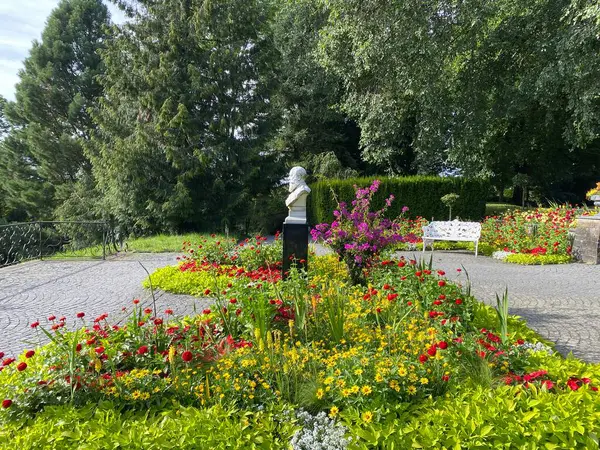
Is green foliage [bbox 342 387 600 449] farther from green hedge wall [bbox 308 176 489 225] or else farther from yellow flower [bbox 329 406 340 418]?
green hedge wall [bbox 308 176 489 225]

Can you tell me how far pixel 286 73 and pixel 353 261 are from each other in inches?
579

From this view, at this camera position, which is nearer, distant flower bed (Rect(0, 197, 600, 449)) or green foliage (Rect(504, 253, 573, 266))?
distant flower bed (Rect(0, 197, 600, 449))

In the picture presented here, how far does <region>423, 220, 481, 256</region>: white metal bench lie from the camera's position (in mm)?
9539

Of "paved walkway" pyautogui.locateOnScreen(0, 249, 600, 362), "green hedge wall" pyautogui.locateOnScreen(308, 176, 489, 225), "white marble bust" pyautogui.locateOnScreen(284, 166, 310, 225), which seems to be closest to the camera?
"paved walkway" pyautogui.locateOnScreen(0, 249, 600, 362)

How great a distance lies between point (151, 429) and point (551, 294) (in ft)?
19.1

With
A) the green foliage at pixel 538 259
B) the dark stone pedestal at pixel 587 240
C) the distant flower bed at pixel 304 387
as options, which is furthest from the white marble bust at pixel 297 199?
the dark stone pedestal at pixel 587 240

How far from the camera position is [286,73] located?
17.9m

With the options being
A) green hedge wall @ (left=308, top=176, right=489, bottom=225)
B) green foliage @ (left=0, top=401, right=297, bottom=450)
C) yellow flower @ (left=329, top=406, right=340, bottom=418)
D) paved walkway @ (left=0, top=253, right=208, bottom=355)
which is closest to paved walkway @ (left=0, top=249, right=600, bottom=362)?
paved walkway @ (left=0, top=253, right=208, bottom=355)

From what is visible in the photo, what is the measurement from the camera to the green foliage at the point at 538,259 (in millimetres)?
8430

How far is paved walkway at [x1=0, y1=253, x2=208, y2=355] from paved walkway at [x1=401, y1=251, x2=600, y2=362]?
398cm

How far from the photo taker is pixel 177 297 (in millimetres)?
5652

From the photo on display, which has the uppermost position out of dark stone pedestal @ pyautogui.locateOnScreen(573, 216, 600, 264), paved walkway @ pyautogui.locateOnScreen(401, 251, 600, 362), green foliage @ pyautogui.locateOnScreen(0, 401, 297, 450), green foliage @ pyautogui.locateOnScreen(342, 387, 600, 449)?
dark stone pedestal @ pyautogui.locateOnScreen(573, 216, 600, 264)

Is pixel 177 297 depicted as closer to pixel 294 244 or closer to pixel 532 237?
pixel 294 244

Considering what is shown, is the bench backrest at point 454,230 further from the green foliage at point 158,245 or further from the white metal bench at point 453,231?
the green foliage at point 158,245
